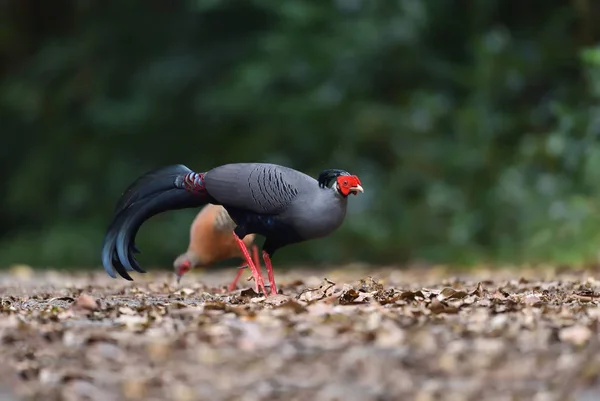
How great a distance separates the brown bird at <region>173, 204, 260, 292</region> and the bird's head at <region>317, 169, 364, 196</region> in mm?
1637

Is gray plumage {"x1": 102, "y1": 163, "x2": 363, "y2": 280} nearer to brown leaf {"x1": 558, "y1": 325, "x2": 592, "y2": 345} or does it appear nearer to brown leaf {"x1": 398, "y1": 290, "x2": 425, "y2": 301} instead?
brown leaf {"x1": 398, "y1": 290, "x2": 425, "y2": 301}

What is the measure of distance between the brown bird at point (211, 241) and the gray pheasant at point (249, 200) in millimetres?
1289

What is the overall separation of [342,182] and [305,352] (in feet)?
7.04

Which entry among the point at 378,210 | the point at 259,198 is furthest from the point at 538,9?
the point at 259,198

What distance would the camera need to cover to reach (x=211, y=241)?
25.3ft

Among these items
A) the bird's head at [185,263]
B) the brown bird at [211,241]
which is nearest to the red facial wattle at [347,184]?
the brown bird at [211,241]

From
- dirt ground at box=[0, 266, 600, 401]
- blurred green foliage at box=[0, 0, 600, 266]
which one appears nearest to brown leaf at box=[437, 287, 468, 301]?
dirt ground at box=[0, 266, 600, 401]

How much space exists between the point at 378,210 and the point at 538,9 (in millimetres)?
3800

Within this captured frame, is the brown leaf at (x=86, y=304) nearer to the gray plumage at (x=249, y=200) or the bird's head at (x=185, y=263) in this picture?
the gray plumage at (x=249, y=200)

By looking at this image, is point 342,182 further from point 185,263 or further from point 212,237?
point 185,263

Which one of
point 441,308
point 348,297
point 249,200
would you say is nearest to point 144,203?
point 249,200

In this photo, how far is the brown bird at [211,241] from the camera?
295 inches

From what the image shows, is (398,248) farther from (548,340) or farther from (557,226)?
(548,340)

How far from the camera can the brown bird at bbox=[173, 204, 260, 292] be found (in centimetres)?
750
